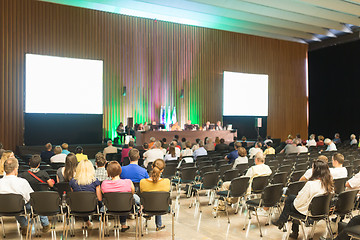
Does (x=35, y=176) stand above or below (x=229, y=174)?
above

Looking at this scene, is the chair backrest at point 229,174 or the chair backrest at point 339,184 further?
the chair backrest at point 229,174

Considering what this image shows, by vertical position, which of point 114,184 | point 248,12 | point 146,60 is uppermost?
point 248,12

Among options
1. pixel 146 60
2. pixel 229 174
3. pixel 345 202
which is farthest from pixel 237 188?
pixel 146 60

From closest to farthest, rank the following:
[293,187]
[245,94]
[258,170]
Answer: [293,187] < [258,170] < [245,94]

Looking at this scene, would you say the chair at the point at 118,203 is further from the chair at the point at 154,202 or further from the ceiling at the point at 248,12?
the ceiling at the point at 248,12

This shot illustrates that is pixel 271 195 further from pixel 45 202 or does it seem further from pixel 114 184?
pixel 45 202

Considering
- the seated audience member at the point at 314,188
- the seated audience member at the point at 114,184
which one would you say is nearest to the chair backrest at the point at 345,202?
the seated audience member at the point at 314,188

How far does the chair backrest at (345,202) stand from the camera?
4527 millimetres

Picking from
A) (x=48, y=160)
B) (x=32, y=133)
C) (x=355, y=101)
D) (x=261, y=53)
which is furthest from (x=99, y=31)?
(x=355, y=101)

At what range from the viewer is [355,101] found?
66.4 ft

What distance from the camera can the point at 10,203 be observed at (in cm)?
448

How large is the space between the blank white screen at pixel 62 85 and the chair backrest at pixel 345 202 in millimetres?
12524

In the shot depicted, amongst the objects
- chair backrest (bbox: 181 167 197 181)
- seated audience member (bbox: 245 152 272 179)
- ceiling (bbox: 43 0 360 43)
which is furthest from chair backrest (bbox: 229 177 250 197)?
ceiling (bbox: 43 0 360 43)

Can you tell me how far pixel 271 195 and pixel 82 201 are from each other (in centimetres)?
267
